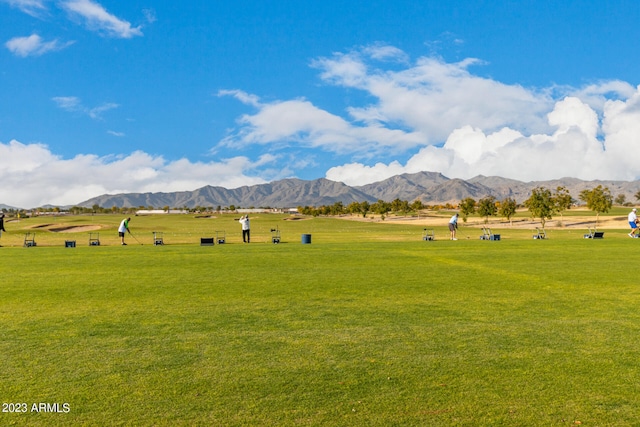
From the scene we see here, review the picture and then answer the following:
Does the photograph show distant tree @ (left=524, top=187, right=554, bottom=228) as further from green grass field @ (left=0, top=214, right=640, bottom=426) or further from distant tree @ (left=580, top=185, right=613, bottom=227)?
green grass field @ (left=0, top=214, right=640, bottom=426)

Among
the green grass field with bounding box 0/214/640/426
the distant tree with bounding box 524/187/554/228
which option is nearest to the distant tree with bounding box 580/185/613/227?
the distant tree with bounding box 524/187/554/228

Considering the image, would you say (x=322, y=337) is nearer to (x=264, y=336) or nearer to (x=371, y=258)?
(x=264, y=336)

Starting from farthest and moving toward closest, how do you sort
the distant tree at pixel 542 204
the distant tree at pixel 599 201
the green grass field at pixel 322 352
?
the distant tree at pixel 599 201 < the distant tree at pixel 542 204 < the green grass field at pixel 322 352

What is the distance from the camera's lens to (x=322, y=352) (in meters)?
7.78

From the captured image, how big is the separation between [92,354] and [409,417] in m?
5.20

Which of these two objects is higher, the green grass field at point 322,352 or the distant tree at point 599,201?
the distant tree at point 599,201

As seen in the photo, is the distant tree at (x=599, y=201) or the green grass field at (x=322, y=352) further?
the distant tree at (x=599, y=201)

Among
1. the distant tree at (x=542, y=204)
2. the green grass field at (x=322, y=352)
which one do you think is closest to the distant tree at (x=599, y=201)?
the distant tree at (x=542, y=204)

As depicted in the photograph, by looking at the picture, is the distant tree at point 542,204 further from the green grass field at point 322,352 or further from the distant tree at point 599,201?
the green grass field at point 322,352

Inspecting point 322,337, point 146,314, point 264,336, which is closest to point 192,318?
point 146,314

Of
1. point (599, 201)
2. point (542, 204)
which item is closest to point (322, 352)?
point (542, 204)

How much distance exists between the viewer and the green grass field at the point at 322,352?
5637 millimetres

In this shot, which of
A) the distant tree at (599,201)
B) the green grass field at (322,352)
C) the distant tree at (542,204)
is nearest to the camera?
the green grass field at (322,352)

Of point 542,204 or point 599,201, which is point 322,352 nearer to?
point 542,204
